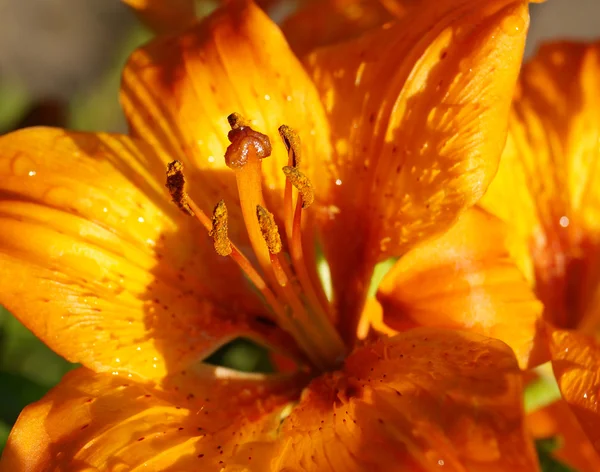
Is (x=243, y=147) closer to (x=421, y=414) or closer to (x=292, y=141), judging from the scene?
(x=292, y=141)

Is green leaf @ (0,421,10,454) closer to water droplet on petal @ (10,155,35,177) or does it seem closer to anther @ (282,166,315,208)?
water droplet on petal @ (10,155,35,177)

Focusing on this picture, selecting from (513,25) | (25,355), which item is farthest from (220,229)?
(25,355)

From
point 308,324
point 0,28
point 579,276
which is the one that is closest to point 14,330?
point 308,324

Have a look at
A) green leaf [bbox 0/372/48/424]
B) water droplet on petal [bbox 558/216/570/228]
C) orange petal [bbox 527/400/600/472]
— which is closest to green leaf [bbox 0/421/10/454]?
green leaf [bbox 0/372/48/424]

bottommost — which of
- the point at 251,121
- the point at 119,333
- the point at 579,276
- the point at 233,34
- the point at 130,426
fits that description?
the point at 579,276

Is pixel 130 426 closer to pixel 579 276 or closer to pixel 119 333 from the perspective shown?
pixel 119 333

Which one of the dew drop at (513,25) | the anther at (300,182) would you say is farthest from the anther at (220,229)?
the dew drop at (513,25)
